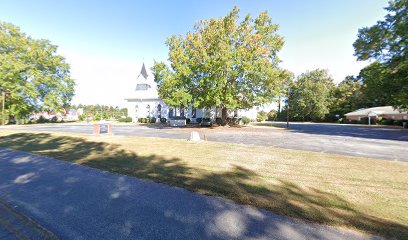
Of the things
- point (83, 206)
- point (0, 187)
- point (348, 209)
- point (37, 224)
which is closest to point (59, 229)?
point (37, 224)

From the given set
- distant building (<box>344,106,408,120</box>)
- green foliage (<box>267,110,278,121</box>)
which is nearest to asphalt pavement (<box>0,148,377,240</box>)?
distant building (<box>344,106,408,120</box>)

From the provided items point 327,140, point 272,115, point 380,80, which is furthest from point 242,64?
point 272,115

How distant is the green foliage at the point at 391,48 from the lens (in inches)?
716

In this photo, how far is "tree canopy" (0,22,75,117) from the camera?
112ft

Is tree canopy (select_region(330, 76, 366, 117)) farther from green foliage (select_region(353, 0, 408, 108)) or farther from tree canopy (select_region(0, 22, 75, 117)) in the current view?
tree canopy (select_region(0, 22, 75, 117))

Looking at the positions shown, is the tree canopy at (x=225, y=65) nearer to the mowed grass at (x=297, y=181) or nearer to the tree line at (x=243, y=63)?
the tree line at (x=243, y=63)

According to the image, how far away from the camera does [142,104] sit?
43.2 meters

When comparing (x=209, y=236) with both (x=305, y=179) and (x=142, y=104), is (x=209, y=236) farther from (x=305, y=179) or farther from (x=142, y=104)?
(x=142, y=104)

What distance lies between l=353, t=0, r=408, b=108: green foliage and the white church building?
18.2 metres

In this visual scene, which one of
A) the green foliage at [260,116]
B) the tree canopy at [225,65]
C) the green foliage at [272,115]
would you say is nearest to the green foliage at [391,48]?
the tree canopy at [225,65]

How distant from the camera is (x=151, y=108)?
42.5 metres

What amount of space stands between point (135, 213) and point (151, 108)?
134ft

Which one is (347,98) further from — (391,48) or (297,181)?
(297,181)

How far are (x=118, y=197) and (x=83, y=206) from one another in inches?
25.7
